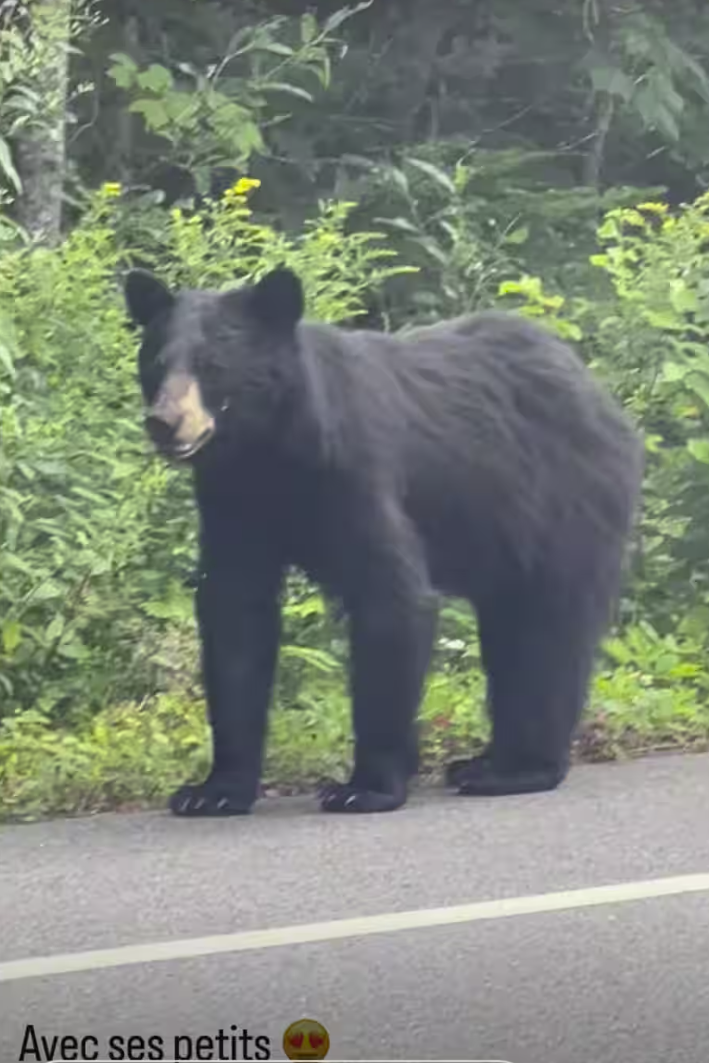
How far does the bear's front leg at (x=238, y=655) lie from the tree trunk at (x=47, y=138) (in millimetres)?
2122

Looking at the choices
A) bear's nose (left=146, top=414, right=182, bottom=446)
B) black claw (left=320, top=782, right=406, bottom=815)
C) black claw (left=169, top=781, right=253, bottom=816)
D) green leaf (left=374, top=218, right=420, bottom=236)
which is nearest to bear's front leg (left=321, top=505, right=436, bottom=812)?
black claw (left=320, top=782, right=406, bottom=815)

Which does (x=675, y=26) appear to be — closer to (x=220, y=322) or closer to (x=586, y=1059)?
A: (x=220, y=322)

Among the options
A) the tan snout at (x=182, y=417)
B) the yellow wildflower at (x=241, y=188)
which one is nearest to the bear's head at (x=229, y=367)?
the tan snout at (x=182, y=417)

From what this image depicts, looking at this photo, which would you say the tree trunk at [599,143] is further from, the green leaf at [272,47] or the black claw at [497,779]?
the black claw at [497,779]

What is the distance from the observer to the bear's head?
19.8 feet

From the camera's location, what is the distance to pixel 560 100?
880 cm

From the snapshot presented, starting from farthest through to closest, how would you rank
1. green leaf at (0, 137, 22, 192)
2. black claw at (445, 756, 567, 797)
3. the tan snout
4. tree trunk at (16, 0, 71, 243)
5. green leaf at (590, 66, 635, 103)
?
green leaf at (590, 66, 635, 103) → tree trunk at (16, 0, 71, 243) → green leaf at (0, 137, 22, 192) → black claw at (445, 756, 567, 797) → the tan snout

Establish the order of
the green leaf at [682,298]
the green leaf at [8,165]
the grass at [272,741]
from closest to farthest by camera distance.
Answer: the grass at [272,741], the green leaf at [8,165], the green leaf at [682,298]

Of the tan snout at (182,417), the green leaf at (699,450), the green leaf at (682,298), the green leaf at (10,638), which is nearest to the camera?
the tan snout at (182,417)

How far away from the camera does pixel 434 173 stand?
8.67m

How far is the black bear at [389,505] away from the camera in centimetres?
608

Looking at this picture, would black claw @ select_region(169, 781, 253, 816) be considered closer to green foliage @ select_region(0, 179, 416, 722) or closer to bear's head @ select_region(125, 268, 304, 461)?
green foliage @ select_region(0, 179, 416, 722)

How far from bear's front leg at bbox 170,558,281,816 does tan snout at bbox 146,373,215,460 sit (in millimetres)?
413

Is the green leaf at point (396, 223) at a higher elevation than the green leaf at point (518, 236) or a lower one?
higher
